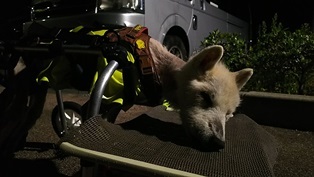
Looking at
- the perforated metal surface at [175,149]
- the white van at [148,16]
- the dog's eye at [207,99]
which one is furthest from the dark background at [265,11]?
the perforated metal surface at [175,149]

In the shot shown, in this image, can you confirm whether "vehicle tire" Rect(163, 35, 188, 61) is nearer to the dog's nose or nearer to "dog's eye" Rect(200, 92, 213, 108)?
"dog's eye" Rect(200, 92, 213, 108)

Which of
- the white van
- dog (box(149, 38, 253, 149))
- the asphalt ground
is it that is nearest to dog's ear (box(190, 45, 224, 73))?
dog (box(149, 38, 253, 149))

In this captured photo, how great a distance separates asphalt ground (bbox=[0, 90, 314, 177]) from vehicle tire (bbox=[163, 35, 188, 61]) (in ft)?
5.55

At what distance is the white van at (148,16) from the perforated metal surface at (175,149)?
175 centimetres

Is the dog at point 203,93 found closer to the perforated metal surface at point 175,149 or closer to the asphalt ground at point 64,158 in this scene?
the perforated metal surface at point 175,149

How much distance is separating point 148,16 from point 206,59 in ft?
7.58

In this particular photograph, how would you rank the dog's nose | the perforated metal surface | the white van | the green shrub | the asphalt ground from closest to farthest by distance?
the perforated metal surface, the dog's nose, the asphalt ground, the white van, the green shrub

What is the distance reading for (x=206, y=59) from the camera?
1896 mm

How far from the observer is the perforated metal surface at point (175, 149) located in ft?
4.05

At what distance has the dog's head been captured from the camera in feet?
5.37

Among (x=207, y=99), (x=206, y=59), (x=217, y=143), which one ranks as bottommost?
(x=217, y=143)

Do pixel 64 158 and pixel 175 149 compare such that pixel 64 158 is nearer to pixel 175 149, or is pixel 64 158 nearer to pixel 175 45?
pixel 175 149

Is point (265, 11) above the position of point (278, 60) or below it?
above

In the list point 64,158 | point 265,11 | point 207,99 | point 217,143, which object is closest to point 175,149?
point 217,143
